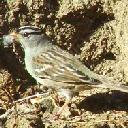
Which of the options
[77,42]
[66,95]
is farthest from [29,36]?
[66,95]

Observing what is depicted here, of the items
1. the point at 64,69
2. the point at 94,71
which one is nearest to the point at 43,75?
the point at 64,69

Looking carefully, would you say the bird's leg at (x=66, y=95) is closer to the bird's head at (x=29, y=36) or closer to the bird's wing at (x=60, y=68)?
the bird's wing at (x=60, y=68)

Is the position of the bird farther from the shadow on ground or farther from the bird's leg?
the shadow on ground

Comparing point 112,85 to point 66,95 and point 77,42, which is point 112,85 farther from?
point 77,42

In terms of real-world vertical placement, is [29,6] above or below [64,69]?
above

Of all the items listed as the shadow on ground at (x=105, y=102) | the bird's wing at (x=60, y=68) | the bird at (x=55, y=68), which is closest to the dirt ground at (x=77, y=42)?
the shadow on ground at (x=105, y=102)

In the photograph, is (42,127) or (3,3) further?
(3,3)

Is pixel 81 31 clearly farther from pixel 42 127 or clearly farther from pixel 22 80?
pixel 42 127
